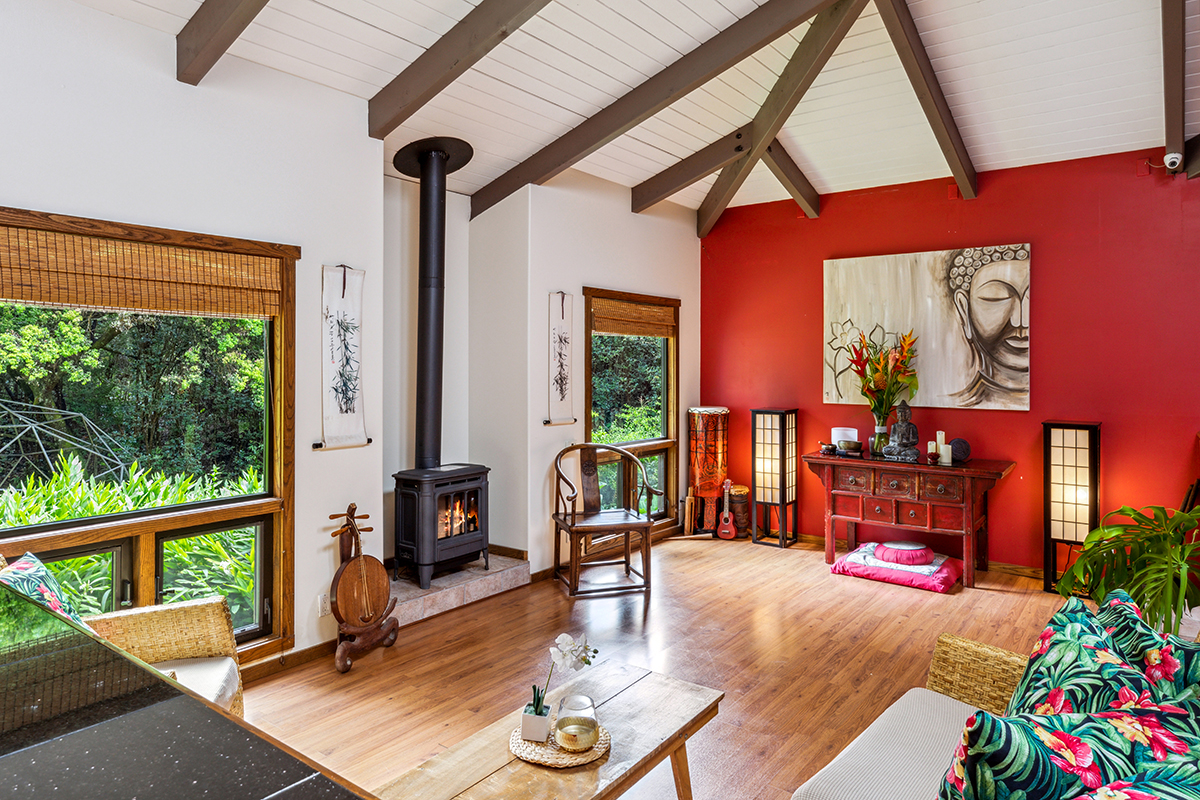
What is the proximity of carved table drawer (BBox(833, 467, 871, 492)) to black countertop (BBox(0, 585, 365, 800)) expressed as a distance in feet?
16.6

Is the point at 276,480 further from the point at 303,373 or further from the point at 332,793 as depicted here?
the point at 332,793

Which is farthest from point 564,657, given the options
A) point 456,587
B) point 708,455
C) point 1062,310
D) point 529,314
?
point 1062,310

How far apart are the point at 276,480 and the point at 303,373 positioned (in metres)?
0.54

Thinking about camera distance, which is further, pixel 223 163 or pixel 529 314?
pixel 529 314

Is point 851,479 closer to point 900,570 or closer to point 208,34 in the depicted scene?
point 900,570

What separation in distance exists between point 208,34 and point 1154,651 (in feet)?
11.7

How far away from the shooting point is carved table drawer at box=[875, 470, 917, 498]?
16.4 ft

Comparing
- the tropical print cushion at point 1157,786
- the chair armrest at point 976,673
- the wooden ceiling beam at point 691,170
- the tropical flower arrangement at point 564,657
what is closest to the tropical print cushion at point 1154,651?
the tropical print cushion at point 1157,786

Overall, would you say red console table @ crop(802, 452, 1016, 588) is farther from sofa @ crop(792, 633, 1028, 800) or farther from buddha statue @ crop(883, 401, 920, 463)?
sofa @ crop(792, 633, 1028, 800)

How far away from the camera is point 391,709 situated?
3049 millimetres

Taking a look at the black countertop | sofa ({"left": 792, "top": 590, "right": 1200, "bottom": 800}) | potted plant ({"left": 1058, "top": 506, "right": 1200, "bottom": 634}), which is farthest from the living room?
the black countertop

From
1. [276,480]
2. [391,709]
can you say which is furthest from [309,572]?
[391,709]

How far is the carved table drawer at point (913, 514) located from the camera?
4957 millimetres

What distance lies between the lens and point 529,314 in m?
4.82
